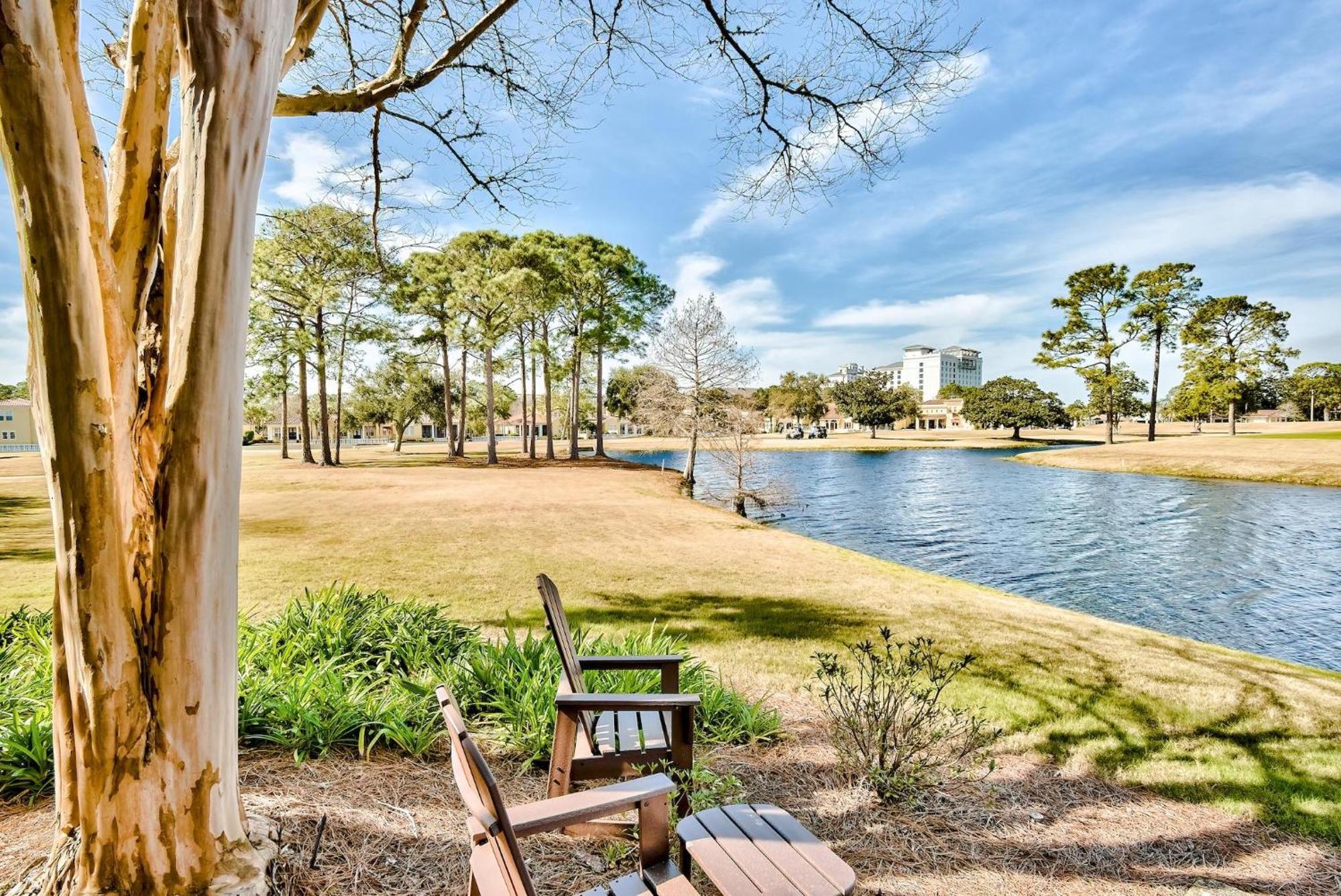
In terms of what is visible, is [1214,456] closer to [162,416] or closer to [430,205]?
[430,205]

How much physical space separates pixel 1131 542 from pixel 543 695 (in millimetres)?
17222

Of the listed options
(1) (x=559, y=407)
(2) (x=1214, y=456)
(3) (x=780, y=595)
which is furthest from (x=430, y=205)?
(1) (x=559, y=407)

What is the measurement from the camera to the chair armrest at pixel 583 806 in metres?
1.64

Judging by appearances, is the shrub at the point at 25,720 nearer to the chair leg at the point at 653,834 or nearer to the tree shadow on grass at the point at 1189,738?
the chair leg at the point at 653,834

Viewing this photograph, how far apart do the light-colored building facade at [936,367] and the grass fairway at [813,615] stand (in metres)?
179

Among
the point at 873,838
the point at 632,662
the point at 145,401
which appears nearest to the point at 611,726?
the point at 632,662


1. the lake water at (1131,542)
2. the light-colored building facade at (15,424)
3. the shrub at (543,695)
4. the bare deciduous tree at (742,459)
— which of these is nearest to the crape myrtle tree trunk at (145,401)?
the shrub at (543,695)

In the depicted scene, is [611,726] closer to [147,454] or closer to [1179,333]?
[147,454]

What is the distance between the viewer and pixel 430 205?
224 inches

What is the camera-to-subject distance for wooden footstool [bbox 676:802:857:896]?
5.53 ft

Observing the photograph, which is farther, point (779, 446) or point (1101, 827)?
point (779, 446)

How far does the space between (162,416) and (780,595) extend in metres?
6.78

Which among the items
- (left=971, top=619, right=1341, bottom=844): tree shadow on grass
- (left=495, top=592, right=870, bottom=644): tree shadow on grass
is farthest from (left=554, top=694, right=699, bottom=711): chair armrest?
(left=495, top=592, right=870, bottom=644): tree shadow on grass

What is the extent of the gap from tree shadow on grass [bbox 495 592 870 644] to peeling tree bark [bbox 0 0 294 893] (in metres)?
3.90
